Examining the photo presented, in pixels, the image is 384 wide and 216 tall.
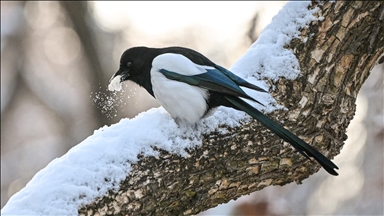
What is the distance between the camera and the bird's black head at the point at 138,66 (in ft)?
9.86

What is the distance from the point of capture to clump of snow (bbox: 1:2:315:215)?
226cm

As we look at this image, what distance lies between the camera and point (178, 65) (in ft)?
9.21

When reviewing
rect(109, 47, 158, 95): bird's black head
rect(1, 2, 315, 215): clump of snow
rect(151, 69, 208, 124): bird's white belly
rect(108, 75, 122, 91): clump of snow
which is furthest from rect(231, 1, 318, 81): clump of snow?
rect(108, 75, 122, 91): clump of snow

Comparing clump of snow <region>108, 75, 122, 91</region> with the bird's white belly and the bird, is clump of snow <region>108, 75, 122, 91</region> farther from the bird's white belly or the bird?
the bird's white belly

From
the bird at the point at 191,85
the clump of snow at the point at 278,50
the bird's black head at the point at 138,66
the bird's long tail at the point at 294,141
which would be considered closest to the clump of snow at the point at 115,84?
the bird's black head at the point at 138,66

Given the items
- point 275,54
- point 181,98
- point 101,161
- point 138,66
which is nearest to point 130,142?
point 101,161

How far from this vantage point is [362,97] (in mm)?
5461

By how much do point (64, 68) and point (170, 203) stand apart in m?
6.42

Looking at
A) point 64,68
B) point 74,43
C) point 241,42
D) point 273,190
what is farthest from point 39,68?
point 273,190

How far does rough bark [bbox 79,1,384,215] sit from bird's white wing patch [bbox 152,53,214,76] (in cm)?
40

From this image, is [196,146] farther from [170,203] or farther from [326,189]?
[326,189]

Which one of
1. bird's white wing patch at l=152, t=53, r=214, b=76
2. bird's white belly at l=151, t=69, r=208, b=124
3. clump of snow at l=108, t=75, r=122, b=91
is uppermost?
clump of snow at l=108, t=75, r=122, b=91

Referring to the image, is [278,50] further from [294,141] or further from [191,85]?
[294,141]

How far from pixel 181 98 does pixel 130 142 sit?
438 mm
